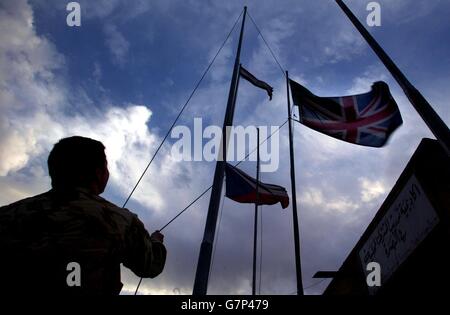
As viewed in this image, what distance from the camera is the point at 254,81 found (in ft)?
30.8

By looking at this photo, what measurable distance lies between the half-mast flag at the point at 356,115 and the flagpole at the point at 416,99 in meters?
3.12

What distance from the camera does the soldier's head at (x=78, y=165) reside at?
1927mm

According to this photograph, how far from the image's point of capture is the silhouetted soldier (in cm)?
145

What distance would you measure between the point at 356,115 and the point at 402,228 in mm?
4721

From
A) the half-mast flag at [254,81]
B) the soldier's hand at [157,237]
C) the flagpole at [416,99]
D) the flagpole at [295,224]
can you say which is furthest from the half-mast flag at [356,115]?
the soldier's hand at [157,237]

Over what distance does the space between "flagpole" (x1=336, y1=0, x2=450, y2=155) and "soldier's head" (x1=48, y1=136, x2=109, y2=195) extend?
337 centimetres

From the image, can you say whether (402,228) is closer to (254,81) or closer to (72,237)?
(72,237)

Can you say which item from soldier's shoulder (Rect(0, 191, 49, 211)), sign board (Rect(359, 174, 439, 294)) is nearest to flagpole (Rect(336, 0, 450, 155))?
sign board (Rect(359, 174, 439, 294))

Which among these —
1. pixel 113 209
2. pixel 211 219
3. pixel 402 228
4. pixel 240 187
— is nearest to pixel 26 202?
pixel 113 209

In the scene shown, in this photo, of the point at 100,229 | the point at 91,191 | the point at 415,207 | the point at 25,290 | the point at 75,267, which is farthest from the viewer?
the point at 415,207

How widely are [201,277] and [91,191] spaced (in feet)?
8.75

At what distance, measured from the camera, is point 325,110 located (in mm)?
9039
